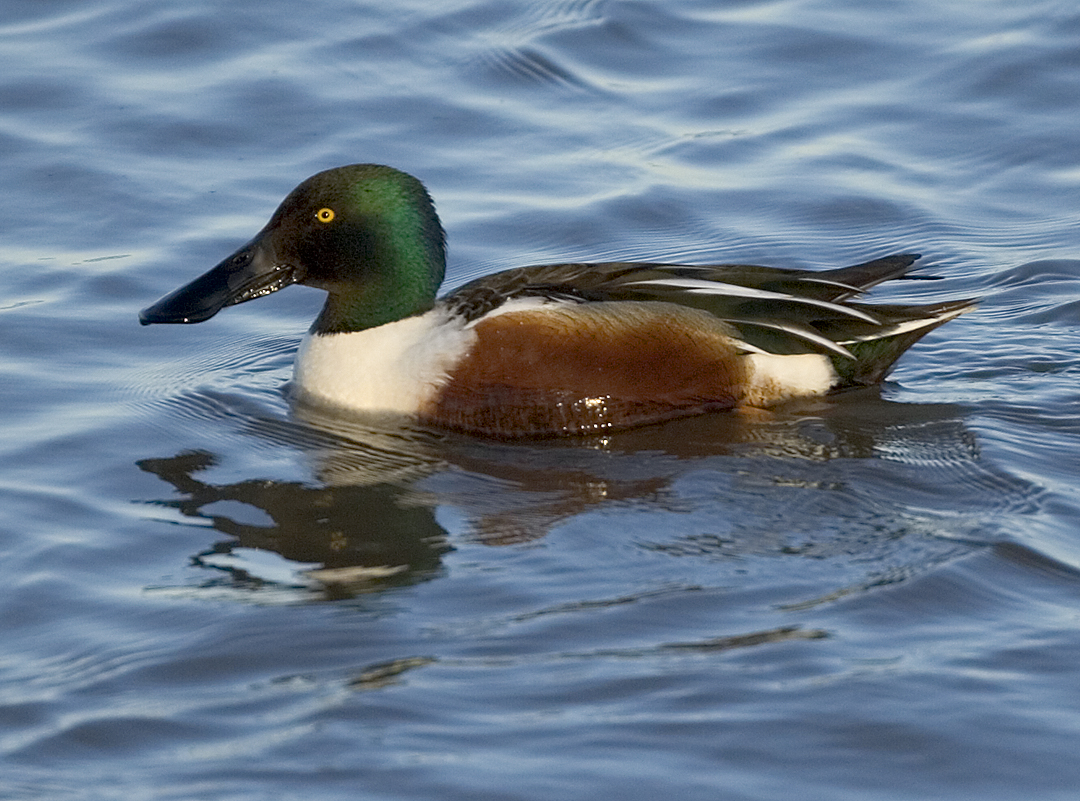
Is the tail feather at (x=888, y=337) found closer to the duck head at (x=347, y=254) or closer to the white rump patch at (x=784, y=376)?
the white rump patch at (x=784, y=376)

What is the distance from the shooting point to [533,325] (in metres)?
6.26

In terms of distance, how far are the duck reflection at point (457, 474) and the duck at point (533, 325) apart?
105 mm

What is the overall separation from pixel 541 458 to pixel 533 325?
1.60 feet

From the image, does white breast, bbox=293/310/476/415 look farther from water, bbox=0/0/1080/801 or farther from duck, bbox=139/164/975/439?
water, bbox=0/0/1080/801

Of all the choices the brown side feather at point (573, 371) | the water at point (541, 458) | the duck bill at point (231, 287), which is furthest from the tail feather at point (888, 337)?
the duck bill at point (231, 287)

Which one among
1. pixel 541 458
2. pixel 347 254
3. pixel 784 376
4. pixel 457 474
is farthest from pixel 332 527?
pixel 784 376

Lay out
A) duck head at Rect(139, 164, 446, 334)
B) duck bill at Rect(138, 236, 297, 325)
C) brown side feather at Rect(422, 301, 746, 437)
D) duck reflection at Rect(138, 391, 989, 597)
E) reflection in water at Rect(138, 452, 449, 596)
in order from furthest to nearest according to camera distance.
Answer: duck bill at Rect(138, 236, 297, 325), duck head at Rect(139, 164, 446, 334), brown side feather at Rect(422, 301, 746, 437), duck reflection at Rect(138, 391, 989, 597), reflection in water at Rect(138, 452, 449, 596)

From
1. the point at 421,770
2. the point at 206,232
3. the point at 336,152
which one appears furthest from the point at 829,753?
the point at 336,152

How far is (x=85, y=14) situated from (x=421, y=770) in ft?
25.1

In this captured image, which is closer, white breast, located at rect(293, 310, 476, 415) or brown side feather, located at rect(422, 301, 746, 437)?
brown side feather, located at rect(422, 301, 746, 437)

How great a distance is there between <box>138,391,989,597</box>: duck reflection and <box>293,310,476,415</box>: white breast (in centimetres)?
10

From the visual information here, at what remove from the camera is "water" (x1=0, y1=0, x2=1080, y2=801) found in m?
4.29

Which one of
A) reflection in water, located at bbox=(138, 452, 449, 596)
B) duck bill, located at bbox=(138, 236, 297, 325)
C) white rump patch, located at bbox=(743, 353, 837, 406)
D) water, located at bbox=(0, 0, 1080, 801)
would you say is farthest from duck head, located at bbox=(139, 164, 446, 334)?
white rump patch, located at bbox=(743, 353, 837, 406)

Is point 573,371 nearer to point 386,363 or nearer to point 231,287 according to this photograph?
point 386,363
